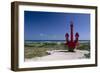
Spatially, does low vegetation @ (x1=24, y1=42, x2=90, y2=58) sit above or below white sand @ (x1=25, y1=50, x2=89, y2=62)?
above

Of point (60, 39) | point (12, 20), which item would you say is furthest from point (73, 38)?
point (12, 20)

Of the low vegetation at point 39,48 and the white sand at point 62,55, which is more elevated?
the low vegetation at point 39,48

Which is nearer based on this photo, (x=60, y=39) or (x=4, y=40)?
(x=4, y=40)

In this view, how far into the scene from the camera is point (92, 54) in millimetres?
2145

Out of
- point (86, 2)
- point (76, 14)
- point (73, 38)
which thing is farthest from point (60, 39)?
point (86, 2)

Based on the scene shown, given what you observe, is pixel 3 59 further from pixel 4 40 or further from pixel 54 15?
pixel 54 15

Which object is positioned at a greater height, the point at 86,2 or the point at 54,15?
the point at 86,2

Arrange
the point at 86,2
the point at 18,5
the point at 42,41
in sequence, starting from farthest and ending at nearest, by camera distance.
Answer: the point at 86,2
the point at 42,41
the point at 18,5

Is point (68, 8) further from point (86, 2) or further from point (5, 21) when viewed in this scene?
point (5, 21)

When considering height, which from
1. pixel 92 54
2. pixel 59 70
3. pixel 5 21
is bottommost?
pixel 59 70

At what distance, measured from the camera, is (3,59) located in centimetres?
185

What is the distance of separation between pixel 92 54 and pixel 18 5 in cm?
85

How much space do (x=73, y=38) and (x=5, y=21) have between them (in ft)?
2.10

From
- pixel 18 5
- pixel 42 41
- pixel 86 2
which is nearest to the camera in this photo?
pixel 18 5
